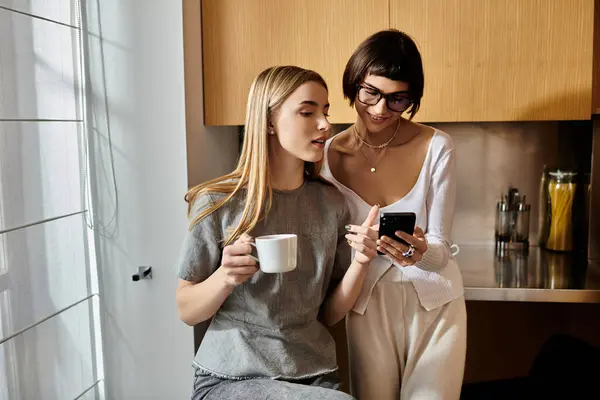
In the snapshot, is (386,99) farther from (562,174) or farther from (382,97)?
(562,174)

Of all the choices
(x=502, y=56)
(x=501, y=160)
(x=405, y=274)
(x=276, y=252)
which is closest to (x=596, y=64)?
(x=502, y=56)

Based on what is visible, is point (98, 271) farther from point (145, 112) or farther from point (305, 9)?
point (305, 9)

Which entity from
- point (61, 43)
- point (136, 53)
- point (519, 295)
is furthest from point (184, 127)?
point (519, 295)

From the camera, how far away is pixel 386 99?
148 cm

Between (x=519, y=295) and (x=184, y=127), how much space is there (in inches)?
40.8

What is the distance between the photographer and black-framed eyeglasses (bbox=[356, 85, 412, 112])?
148cm

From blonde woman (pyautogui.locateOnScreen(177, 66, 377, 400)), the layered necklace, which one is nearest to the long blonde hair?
blonde woman (pyautogui.locateOnScreen(177, 66, 377, 400))

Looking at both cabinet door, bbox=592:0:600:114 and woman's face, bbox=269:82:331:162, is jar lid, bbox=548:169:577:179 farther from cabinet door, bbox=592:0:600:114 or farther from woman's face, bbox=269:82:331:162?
woman's face, bbox=269:82:331:162

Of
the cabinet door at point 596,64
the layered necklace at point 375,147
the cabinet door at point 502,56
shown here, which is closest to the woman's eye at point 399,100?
the layered necklace at point 375,147

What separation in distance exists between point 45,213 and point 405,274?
0.93m

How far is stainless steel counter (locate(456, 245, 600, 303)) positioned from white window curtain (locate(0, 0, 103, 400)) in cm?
110

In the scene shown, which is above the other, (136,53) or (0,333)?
(136,53)

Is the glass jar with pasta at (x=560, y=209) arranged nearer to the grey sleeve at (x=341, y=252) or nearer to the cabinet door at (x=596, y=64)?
the cabinet door at (x=596, y=64)

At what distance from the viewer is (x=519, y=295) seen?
1746mm
